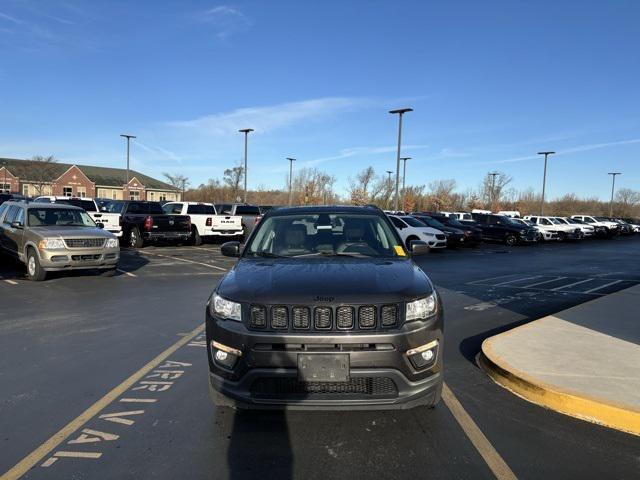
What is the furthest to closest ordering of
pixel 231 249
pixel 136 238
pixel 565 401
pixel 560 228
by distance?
pixel 560 228 < pixel 136 238 < pixel 231 249 < pixel 565 401

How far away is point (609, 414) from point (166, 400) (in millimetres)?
3776

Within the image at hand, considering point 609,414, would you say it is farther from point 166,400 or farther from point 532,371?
point 166,400

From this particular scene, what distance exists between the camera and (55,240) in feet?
35.4

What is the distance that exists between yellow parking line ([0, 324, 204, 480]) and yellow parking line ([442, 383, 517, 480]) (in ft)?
9.86

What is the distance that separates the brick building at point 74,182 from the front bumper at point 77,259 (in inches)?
1909

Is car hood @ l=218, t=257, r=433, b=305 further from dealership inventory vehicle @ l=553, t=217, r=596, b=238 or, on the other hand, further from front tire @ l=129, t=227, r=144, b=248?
dealership inventory vehicle @ l=553, t=217, r=596, b=238

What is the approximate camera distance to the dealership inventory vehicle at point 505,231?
95.9 ft

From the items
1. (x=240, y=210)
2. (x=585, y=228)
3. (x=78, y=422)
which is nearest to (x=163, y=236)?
(x=240, y=210)

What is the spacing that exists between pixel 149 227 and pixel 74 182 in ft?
216

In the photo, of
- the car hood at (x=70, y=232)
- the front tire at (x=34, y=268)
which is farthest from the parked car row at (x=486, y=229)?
the front tire at (x=34, y=268)

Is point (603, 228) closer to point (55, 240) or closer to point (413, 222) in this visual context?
point (413, 222)

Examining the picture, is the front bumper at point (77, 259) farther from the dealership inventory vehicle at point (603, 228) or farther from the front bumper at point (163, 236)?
the dealership inventory vehicle at point (603, 228)

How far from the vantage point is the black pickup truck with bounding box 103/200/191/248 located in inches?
758

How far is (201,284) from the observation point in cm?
1092
